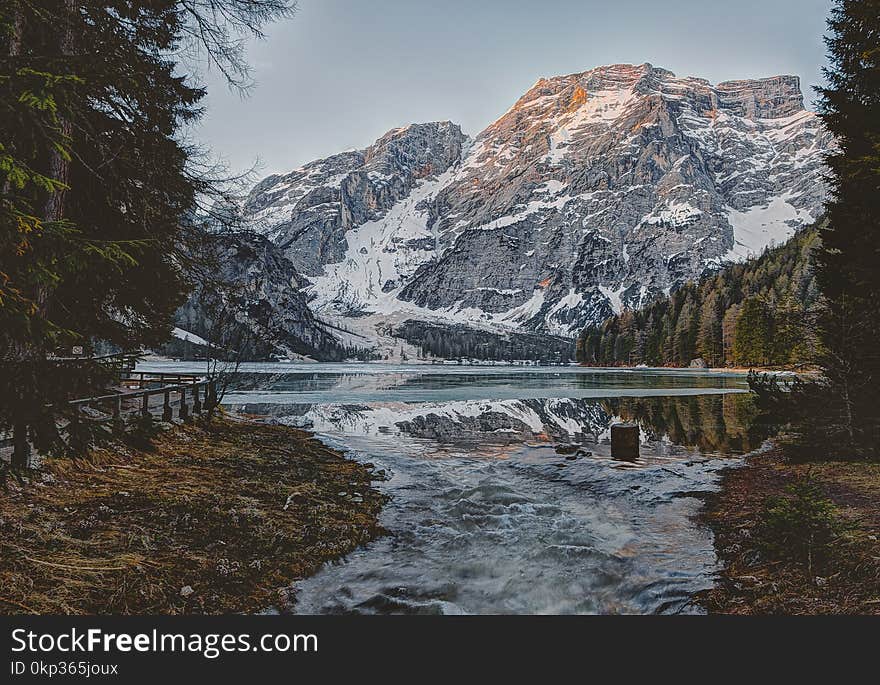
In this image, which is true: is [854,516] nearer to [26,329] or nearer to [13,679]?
[13,679]

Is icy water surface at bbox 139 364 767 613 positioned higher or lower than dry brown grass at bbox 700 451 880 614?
lower

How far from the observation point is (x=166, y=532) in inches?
283

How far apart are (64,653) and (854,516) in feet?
Answer: 34.5

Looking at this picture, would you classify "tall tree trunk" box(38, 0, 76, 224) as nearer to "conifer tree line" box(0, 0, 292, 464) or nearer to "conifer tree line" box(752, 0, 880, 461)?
"conifer tree line" box(0, 0, 292, 464)

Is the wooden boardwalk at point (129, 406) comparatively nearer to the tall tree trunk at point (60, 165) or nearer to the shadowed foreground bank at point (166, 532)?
the shadowed foreground bank at point (166, 532)

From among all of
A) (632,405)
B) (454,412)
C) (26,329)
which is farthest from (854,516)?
(632,405)

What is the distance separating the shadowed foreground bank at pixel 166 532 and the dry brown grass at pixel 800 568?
5431mm

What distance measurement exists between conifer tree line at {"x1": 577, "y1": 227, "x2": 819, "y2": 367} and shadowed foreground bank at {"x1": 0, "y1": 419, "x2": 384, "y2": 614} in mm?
76663

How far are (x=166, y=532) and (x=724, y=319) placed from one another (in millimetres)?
114398

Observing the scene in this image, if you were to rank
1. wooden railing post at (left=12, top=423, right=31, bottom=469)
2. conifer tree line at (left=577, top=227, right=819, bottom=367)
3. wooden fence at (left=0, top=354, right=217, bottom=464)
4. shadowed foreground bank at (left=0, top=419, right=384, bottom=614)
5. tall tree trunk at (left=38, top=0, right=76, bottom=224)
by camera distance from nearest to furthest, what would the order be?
shadowed foreground bank at (left=0, top=419, right=384, bottom=614) → wooden railing post at (left=12, top=423, right=31, bottom=469) → wooden fence at (left=0, top=354, right=217, bottom=464) → tall tree trunk at (left=38, top=0, right=76, bottom=224) → conifer tree line at (left=577, top=227, right=819, bottom=367)

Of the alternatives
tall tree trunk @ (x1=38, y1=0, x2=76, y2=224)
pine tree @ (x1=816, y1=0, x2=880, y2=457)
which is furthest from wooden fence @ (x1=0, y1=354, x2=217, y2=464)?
pine tree @ (x1=816, y1=0, x2=880, y2=457)

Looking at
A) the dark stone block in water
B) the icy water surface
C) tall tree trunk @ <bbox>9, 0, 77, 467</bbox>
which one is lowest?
the icy water surface

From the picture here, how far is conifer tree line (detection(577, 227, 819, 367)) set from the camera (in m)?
85.8

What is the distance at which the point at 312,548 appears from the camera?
307 inches
